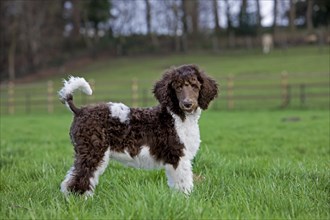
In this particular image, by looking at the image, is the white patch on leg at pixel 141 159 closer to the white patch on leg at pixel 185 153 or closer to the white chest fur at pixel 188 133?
the white patch on leg at pixel 185 153

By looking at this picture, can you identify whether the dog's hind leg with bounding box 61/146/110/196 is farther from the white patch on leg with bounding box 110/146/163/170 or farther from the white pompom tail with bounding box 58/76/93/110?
the white pompom tail with bounding box 58/76/93/110

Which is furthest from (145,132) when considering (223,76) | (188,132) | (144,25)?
(144,25)

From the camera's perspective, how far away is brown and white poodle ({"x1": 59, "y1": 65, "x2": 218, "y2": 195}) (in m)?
4.36

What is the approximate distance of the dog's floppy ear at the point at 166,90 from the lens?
4566 millimetres

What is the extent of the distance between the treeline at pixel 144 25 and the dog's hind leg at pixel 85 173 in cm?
4442

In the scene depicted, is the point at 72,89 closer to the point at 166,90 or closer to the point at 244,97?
the point at 166,90

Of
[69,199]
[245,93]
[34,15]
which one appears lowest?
[245,93]

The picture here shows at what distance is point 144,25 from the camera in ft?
188

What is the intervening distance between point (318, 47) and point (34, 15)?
28941mm

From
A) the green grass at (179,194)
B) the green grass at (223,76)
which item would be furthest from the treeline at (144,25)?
the green grass at (179,194)

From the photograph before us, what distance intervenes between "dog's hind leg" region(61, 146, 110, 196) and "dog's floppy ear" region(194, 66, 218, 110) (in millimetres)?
1107

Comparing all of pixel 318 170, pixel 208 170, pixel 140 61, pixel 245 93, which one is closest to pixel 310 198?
pixel 318 170

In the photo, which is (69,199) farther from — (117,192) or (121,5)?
(121,5)

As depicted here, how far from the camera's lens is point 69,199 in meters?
3.91
